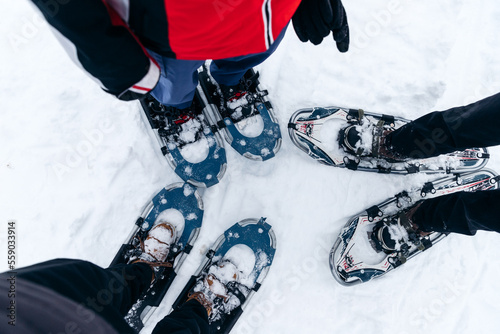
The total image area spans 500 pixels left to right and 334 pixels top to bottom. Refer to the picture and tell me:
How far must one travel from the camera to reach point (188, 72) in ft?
3.92

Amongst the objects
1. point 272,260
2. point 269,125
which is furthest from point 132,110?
point 272,260

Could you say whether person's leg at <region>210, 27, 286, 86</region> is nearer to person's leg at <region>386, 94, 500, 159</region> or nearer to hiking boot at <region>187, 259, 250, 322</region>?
person's leg at <region>386, 94, 500, 159</region>

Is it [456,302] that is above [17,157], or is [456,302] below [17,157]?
below

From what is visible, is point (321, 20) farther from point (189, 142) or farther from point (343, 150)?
point (189, 142)

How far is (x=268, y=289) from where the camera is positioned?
1.83 metres

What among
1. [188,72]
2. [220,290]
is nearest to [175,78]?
[188,72]

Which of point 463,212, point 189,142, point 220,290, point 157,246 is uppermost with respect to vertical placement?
point 189,142

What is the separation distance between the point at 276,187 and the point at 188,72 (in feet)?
3.04

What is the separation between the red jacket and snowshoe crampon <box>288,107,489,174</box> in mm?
912

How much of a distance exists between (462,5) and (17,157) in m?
2.99

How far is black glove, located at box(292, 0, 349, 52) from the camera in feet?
3.85

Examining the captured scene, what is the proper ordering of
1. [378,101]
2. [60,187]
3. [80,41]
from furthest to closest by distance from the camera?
[378,101] → [60,187] → [80,41]

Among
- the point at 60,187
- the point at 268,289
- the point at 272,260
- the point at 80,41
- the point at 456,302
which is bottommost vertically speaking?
the point at 456,302

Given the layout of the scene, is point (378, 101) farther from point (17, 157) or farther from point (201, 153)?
point (17, 157)
